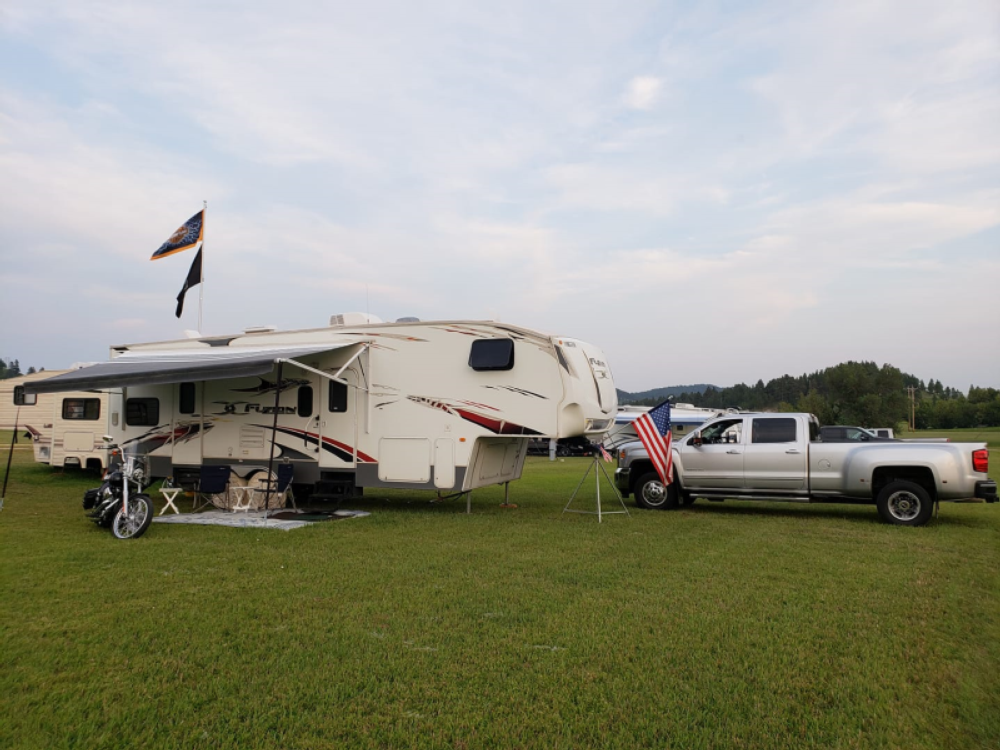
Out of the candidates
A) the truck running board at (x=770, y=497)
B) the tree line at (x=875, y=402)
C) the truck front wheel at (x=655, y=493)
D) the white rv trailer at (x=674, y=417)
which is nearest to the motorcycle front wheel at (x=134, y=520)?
the truck front wheel at (x=655, y=493)

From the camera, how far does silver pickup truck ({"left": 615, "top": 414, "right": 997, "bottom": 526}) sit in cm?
1030

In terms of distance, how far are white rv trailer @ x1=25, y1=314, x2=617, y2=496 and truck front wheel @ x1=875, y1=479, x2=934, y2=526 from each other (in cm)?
442

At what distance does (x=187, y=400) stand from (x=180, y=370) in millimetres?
2953

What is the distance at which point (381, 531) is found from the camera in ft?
31.9

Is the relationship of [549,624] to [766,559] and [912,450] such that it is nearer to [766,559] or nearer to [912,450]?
[766,559]

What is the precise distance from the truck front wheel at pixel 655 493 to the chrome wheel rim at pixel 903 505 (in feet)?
11.0

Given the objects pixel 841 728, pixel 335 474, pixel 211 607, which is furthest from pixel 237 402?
pixel 841 728

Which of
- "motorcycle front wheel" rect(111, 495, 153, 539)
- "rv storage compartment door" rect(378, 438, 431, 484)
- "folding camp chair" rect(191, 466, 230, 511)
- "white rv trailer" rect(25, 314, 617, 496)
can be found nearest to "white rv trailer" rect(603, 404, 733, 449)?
"white rv trailer" rect(25, 314, 617, 496)

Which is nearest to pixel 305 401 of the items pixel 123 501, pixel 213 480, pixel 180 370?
pixel 213 480

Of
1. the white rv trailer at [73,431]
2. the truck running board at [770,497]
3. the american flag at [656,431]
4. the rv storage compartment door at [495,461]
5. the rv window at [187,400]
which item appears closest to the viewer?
the american flag at [656,431]

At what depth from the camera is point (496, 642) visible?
4902 millimetres

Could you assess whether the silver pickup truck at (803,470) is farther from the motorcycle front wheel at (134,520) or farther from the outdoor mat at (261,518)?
the motorcycle front wheel at (134,520)

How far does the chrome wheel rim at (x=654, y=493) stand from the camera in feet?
40.6

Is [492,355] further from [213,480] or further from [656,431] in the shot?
[213,480]
